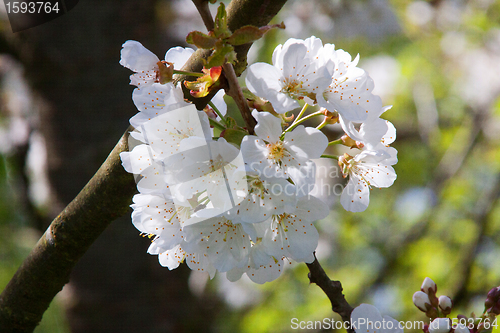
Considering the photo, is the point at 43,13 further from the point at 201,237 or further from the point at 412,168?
the point at 412,168

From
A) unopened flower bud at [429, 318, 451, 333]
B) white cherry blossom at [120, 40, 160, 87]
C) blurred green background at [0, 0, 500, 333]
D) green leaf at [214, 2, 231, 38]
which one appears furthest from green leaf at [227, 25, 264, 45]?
blurred green background at [0, 0, 500, 333]

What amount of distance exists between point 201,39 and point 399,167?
378 centimetres

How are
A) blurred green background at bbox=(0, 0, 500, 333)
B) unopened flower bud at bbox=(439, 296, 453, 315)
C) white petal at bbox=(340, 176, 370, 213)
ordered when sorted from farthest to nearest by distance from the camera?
1. blurred green background at bbox=(0, 0, 500, 333)
2. unopened flower bud at bbox=(439, 296, 453, 315)
3. white petal at bbox=(340, 176, 370, 213)

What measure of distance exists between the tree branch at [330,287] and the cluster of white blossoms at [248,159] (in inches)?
2.5

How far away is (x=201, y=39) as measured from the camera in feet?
1.79

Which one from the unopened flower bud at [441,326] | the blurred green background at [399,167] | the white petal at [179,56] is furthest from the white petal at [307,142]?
the blurred green background at [399,167]

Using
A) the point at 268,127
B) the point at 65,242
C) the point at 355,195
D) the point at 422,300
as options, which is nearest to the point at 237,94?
the point at 268,127

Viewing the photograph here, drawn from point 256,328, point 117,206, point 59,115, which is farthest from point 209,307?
point 117,206

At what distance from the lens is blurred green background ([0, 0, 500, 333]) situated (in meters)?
2.50

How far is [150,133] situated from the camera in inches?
25.0

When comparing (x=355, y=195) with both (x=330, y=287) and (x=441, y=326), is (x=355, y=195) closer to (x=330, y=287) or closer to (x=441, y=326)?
(x=330, y=287)

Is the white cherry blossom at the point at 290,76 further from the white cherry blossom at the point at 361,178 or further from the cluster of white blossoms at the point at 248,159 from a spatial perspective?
the white cherry blossom at the point at 361,178

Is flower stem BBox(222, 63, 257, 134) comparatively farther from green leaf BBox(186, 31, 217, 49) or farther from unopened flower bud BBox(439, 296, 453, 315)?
unopened flower bud BBox(439, 296, 453, 315)

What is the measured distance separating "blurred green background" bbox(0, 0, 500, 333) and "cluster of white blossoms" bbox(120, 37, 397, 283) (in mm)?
1777
